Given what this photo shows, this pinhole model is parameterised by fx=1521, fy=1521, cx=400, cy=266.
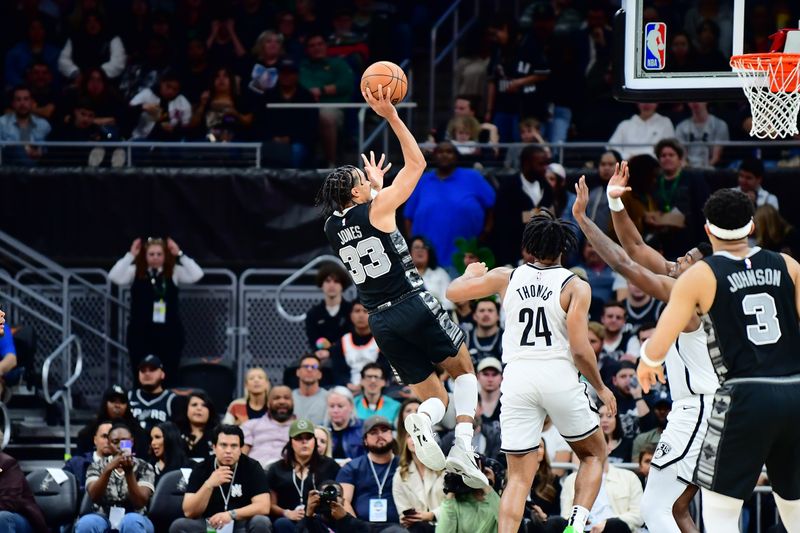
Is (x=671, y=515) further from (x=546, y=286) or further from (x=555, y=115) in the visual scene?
(x=555, y=115)

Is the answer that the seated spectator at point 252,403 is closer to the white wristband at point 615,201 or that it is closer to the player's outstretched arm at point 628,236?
the player's outstretched arm at point 628,236

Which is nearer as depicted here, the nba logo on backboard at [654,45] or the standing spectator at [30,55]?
the nba logo on backboard at [654,45]

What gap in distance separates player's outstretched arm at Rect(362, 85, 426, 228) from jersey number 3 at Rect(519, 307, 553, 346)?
1229mm

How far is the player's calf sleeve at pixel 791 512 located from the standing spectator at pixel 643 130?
30.2 ft

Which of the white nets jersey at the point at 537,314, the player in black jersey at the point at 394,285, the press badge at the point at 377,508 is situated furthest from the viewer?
the press badge at the point at 377,508

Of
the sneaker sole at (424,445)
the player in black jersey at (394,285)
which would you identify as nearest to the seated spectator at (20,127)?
the player in black jersey at (394,285)

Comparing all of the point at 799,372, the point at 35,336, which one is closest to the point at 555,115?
the point at 35,336

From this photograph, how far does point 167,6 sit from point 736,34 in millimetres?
11196

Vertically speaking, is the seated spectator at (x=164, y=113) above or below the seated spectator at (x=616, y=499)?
above

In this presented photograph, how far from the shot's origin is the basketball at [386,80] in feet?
37.1

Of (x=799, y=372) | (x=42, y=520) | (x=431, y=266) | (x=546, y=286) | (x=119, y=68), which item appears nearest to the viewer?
(x=799, y=372)

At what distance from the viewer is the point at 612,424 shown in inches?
599

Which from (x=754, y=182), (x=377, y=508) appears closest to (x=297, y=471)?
(x=377, y=508)

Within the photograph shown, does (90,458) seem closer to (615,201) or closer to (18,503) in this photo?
(18,503)
